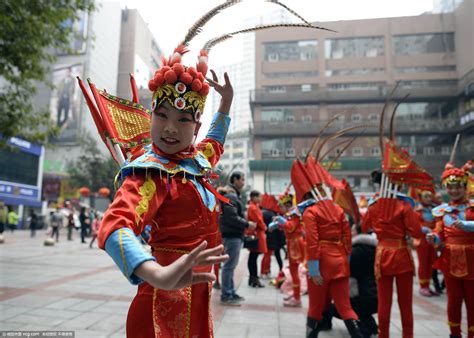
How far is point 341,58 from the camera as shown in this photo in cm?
3556

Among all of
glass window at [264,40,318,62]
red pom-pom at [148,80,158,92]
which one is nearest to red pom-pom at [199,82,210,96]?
red pom-pom at [148,80,158,92]

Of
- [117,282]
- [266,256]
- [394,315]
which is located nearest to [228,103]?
[394,315]

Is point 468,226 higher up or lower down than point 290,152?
lower down

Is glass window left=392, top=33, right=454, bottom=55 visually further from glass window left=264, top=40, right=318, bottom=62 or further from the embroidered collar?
the embroidered collar

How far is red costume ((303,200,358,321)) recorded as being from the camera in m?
3.70

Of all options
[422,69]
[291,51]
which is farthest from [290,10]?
[422,69]

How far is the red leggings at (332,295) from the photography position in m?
3.67

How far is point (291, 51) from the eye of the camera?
35.6 meters

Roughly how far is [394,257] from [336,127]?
106 feet

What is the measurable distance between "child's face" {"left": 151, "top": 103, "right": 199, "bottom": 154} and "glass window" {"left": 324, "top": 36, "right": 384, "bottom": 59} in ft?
120

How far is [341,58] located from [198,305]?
123ft

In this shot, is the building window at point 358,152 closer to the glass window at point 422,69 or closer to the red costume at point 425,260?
the glass window at point 422,69

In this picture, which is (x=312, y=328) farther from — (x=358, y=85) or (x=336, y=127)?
(x=358, y=85)

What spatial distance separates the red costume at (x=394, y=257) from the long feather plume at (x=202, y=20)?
9.91 feet
